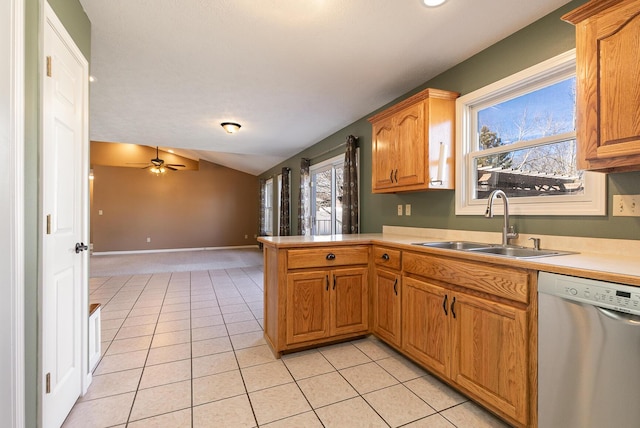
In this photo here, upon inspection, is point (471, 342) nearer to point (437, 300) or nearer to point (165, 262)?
point (437, 300)

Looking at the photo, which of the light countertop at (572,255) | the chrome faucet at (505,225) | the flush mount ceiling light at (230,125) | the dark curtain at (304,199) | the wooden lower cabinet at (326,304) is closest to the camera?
the light countertop at (572,255)

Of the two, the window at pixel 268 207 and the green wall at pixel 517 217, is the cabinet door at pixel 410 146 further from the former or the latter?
the window at pixel 268 207

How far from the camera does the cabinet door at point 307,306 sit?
2.27 metres

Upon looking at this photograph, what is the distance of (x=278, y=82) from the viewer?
9.27 ft

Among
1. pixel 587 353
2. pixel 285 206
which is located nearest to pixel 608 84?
pixel 587 353

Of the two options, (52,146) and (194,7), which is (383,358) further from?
(194,7)

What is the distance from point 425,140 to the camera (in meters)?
2.38

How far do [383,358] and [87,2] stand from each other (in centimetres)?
305

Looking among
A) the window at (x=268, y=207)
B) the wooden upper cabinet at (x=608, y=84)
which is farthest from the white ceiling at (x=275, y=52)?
the window at (x=268, y=207)

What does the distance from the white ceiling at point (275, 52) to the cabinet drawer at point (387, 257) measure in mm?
1537

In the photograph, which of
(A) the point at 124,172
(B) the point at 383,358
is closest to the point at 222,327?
(B) the point at 383,358

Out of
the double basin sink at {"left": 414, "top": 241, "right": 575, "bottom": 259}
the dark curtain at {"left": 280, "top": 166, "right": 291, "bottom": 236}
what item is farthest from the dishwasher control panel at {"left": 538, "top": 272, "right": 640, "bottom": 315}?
the dark curtain at {"left": 280, "top": 166, "right": 291, "bottom": 236}

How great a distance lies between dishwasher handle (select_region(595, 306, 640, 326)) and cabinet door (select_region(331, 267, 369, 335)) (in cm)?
155

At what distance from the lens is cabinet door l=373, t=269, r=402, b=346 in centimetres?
223
